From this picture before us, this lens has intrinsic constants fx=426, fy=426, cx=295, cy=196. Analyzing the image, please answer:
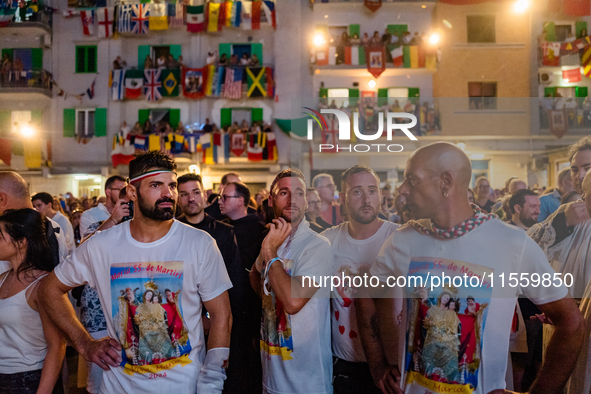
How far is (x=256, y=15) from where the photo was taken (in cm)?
1684

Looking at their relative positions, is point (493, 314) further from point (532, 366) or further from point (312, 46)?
point (312, 46)

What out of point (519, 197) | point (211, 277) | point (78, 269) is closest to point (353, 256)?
point (211, 277)

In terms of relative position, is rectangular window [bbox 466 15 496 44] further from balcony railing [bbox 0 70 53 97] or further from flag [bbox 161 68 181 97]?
balcony railing [bbox 0 70 53 97]

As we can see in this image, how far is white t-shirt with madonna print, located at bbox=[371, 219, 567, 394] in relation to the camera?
1995 millimetres

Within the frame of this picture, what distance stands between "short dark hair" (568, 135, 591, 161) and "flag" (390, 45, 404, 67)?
1395cm

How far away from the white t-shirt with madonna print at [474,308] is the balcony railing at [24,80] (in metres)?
19.1

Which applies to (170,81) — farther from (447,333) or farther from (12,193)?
(447,333)

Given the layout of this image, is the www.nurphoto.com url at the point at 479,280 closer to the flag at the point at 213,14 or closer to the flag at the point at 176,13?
the flag at the point at 213,14

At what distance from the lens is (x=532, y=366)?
3.22 meters

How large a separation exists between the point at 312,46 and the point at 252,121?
12.2 feet

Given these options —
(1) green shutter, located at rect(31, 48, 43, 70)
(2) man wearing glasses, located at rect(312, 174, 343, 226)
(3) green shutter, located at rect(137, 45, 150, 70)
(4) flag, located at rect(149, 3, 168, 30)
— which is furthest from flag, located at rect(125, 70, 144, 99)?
(2) man wearing glasses, located at rect(312, 174, 343, 226)

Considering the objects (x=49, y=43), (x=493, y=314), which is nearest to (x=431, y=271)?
(x=493, y=314)

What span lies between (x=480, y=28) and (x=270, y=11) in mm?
8044

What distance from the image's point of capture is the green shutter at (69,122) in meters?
17.4
